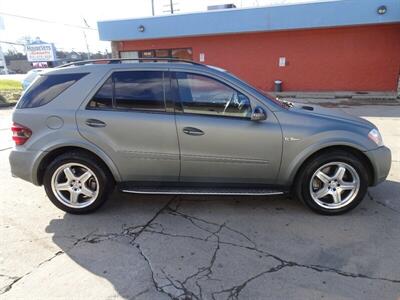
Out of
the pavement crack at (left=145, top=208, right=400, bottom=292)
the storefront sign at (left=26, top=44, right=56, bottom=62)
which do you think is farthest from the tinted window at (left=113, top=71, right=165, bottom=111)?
the storefront sign at (left=26, top=44, right=56, bottom=62)

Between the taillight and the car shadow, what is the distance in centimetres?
102

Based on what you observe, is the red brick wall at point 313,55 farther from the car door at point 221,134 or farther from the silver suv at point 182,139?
the car door at point 221,134

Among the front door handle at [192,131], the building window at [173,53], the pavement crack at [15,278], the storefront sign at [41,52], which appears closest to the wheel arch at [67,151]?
the front door handle at [192,131]

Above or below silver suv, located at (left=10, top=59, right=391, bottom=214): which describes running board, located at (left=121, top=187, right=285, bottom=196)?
below

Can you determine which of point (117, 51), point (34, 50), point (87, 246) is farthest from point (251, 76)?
point (34, 50)

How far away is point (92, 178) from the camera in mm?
3898

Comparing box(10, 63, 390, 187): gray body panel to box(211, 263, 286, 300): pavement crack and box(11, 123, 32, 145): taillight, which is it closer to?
box(11, 123, 32, 145): taillight

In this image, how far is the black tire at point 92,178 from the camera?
377 cm

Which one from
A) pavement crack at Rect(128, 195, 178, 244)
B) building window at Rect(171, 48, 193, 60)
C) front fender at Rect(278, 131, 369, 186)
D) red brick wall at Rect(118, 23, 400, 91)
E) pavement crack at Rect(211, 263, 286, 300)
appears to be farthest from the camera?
building window at Rect(171, 48, 193, 60)

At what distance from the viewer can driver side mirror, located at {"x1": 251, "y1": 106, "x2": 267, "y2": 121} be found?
353 centimetres

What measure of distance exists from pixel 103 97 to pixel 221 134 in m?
1.42

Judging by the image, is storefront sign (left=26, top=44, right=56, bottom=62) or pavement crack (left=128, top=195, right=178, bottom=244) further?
storefront sign (left=26, top=44, right=56, bottom=62)

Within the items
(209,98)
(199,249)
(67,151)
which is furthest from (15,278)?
(209,98)

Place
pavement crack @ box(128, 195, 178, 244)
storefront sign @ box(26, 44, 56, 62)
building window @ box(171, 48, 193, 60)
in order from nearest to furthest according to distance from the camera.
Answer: pavement crack @ box(128, 195, 178, 244)
building window @ box(171, 48, 193, 60)
storefront sign @ box(26, 44, 56, 62)
